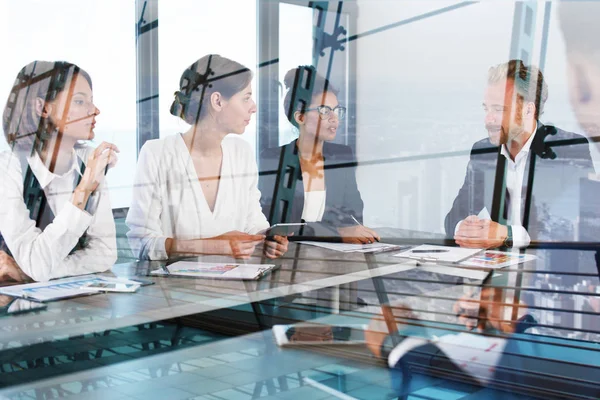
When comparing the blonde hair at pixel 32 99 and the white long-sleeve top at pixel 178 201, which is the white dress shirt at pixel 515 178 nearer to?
the white long-sleeve top at pixel 178 201

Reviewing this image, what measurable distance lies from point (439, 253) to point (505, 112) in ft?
2.57

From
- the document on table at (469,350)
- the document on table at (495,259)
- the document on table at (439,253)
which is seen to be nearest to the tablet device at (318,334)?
the document on table at (469,350)

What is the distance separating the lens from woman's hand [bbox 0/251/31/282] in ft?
5.36

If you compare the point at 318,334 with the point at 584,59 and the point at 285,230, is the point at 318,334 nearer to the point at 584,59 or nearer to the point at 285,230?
the point at 285,230

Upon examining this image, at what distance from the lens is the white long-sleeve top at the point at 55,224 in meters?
1.67

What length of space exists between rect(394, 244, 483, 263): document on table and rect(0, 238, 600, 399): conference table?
1.3 inches

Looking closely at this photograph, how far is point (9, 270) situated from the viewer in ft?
5.47

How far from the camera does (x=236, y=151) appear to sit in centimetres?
214

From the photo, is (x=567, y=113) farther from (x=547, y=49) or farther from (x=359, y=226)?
(x=359, y=226)

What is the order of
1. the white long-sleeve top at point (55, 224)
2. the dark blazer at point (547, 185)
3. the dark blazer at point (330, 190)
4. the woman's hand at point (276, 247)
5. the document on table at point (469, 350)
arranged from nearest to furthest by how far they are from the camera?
the document on table at point (469, 350), the white long-sleeve top at point (55, 224), the woman's hand at point (276, 247), the dark blazer at point (547, 185), the dark blazer at point (330, 190)

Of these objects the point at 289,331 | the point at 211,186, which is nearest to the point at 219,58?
the point at 211,186

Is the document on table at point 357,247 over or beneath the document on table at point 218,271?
over

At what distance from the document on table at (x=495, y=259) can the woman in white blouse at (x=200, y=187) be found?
0.60m

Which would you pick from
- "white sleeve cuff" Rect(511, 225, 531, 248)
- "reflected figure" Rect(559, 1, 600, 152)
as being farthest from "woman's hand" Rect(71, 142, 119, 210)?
"reflected figure" Rect(559, 1, 600, 152)
